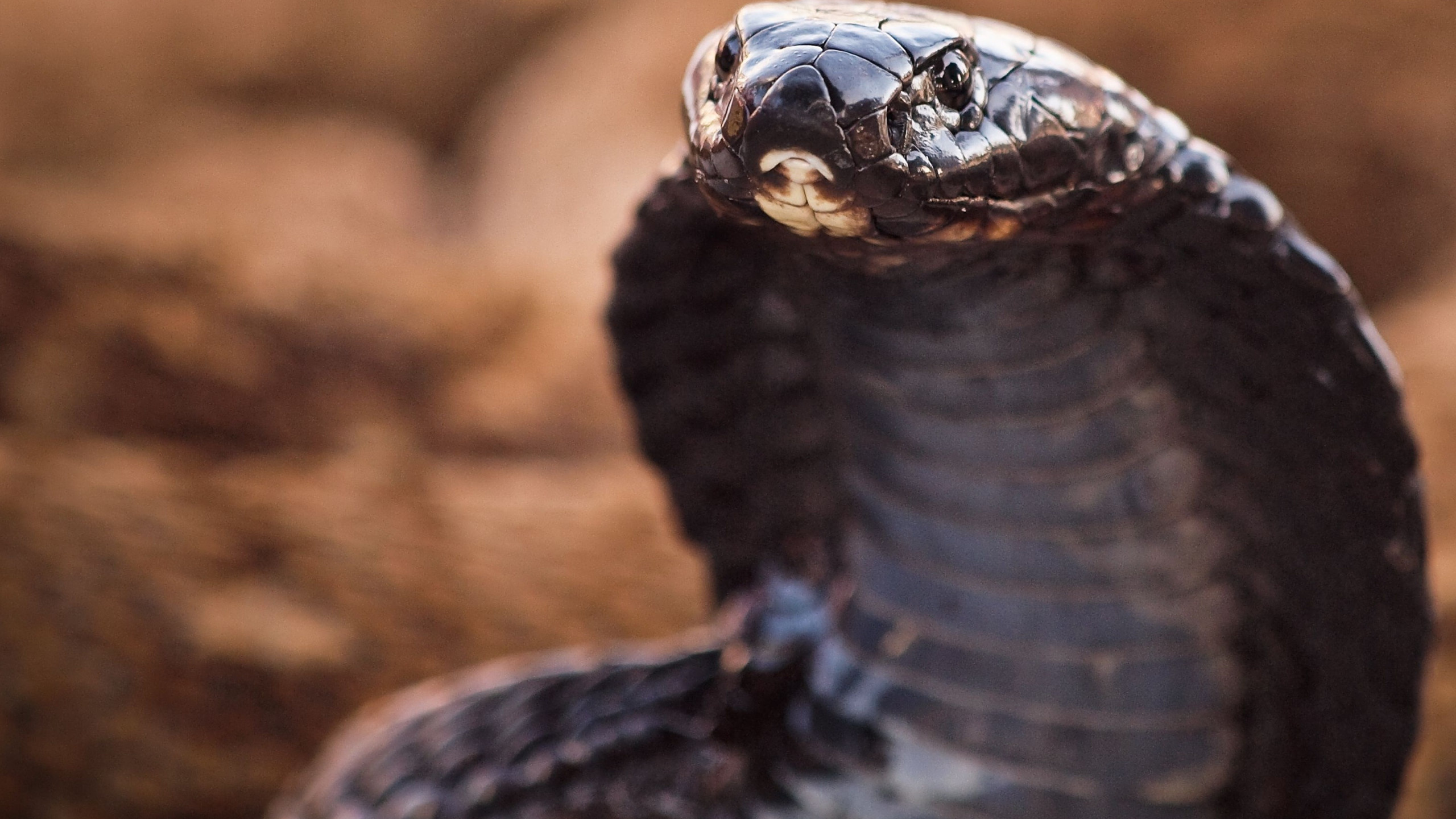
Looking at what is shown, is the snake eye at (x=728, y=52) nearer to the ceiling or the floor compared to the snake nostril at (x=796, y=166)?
nearer to the ceiling

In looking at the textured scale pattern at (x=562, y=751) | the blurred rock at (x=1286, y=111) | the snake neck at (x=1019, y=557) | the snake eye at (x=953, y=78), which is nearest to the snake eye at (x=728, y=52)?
the snake eye at (x=953, y=78)

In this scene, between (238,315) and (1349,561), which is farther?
(238,315)

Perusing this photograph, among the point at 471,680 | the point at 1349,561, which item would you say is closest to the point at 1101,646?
the point at 1349,561

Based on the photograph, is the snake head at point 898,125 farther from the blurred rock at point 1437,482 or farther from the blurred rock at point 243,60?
the blurred rock at point 243,60

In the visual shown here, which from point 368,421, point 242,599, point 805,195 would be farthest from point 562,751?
point 368,421

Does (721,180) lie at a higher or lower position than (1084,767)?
higher

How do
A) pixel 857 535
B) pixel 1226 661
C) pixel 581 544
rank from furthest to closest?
1. pixel 581 544
2. pixel 857 535
3. pixel 1226 661

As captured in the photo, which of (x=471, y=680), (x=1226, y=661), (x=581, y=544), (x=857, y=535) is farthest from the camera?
(x=581, y=544)

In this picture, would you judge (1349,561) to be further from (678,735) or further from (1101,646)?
(678,735)
